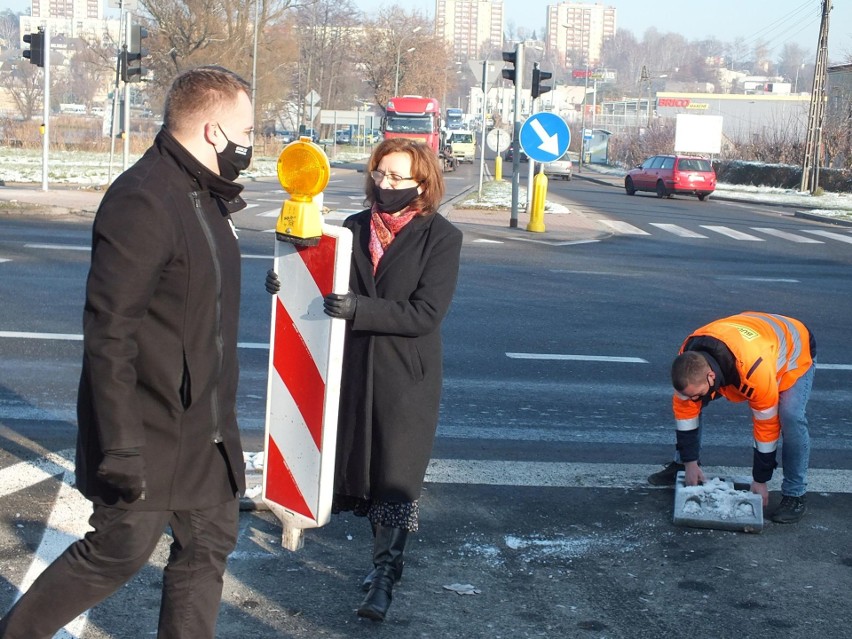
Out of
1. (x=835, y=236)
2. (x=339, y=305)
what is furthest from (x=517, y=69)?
(x=339, y=305)

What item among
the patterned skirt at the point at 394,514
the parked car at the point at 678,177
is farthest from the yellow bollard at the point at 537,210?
the parked car at the point at 678,177

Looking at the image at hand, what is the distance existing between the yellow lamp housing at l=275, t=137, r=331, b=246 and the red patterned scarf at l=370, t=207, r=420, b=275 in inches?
15.5

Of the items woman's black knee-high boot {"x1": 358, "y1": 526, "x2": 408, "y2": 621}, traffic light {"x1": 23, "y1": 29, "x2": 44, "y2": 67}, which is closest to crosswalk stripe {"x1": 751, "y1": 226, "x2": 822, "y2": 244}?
traffic light {"x1": 23, "y1": 29, "x2": 44, "y2": 67}

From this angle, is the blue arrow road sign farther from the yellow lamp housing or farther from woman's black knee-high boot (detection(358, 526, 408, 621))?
the yellow lamp housing

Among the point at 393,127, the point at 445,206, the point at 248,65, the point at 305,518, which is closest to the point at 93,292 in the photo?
the point at 305,518

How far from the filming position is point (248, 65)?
5081 centimetres

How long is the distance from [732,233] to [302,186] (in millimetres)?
21062

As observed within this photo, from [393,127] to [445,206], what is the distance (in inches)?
899

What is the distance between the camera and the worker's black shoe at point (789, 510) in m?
5.12

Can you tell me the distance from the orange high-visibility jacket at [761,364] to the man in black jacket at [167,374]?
249cm

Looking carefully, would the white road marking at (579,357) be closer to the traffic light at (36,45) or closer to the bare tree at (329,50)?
the traffic light at (36,45)

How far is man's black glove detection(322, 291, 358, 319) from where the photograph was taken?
3.77 m

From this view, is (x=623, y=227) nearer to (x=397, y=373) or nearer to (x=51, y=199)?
(x=51, y=199)

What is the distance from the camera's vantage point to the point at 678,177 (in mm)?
36688
